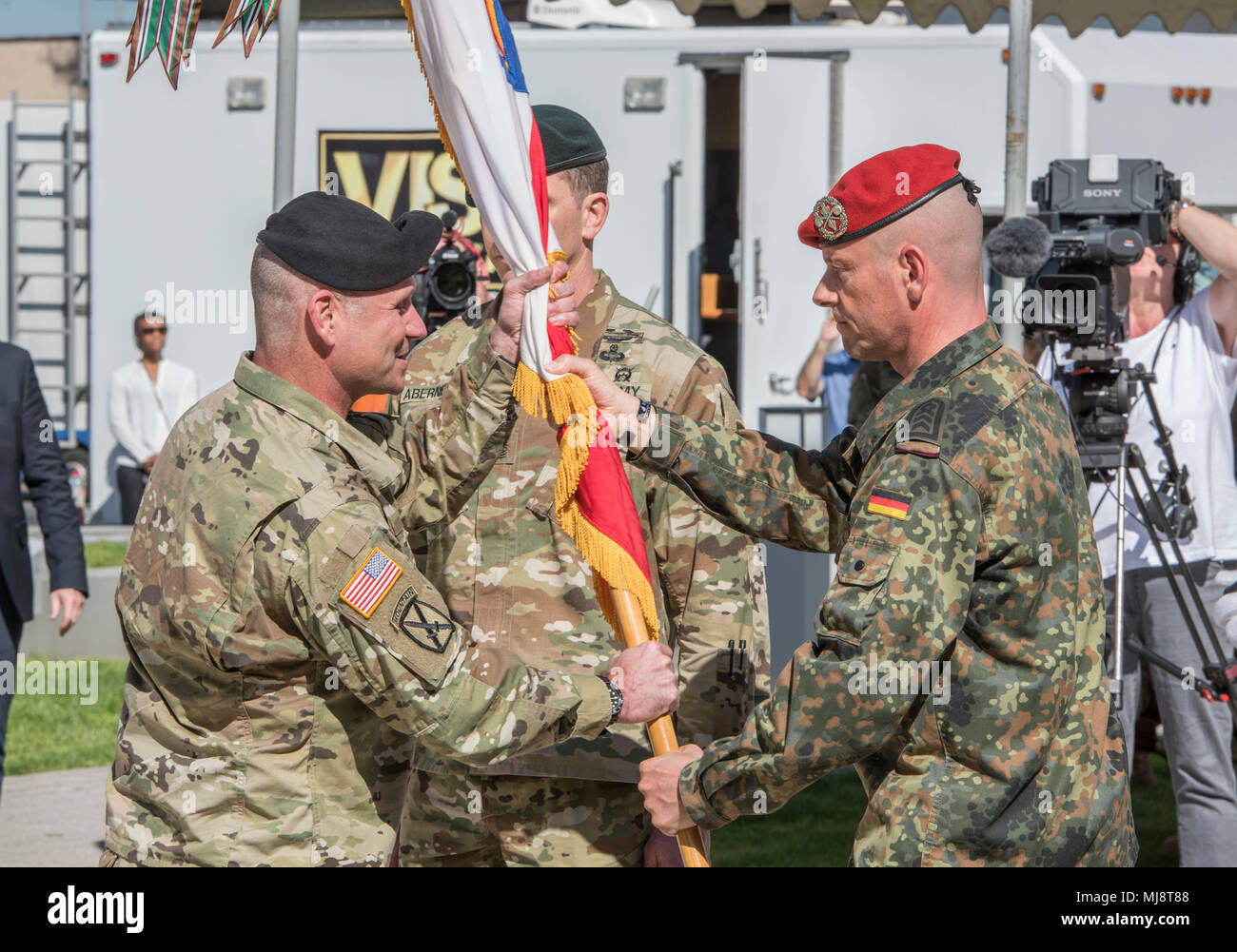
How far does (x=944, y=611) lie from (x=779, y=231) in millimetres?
5468

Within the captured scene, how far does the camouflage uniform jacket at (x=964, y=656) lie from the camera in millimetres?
2246

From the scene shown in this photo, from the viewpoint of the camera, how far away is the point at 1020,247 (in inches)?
156

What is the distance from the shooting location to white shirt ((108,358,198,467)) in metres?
8.26

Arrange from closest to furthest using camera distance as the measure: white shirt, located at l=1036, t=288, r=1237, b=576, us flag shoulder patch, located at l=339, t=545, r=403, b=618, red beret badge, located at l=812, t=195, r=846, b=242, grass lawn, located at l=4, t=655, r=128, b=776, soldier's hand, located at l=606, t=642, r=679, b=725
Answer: us flag shoulder patch, located at l=339, t=545, r=403, b=618
red beret badge, located at l=812, t=195, r=846, b=242
soldier's hand, located at l=606, t=642, r=679, b=725
white shirt, located at l=1036, t=288, r=1237, b=576
grass lawn, located at l=4, t=655, r=128, b=776

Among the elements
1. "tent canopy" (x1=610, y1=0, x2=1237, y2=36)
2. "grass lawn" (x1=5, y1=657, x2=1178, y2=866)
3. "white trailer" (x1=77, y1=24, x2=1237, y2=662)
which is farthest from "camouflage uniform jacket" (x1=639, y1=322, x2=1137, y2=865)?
"white trailer" (x1=77, y1=24, x2=1237, y2=662)

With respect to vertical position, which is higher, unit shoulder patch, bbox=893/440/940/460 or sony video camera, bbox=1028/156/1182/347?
sony video camera, bbox=1028/156/1182/347

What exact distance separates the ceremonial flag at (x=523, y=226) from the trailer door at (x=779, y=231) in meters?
4.71

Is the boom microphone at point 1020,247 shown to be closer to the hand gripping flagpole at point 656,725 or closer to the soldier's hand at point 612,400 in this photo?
the soldier's hand at point 612,400

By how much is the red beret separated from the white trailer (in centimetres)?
468

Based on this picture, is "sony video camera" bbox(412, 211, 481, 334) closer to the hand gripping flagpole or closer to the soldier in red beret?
the hand gripping flagpole

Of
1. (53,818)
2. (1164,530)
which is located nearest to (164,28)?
(1164,530)

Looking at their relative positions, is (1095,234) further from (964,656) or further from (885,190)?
(964,656)

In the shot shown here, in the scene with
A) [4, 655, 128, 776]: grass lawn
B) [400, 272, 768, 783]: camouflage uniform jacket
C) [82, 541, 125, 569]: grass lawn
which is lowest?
[4, 655, 128, 776]: grass lawn

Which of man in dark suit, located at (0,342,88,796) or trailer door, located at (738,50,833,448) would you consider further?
trailer door, located at (738,50,833,448)
